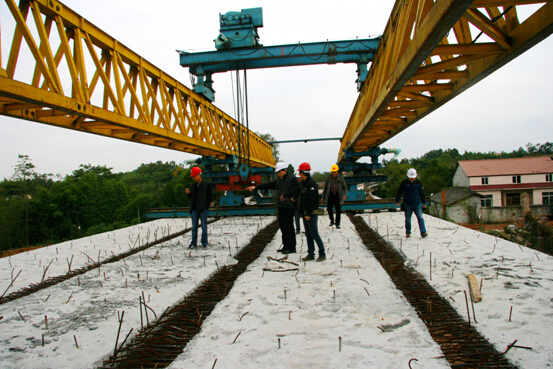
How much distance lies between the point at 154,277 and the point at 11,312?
1813 millimetres

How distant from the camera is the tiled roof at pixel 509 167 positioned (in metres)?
50.3

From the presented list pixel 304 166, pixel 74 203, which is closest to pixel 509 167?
pixel 304 166

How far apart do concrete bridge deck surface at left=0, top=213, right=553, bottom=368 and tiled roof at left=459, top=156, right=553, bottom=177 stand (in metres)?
51.4

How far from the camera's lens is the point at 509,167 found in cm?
5147

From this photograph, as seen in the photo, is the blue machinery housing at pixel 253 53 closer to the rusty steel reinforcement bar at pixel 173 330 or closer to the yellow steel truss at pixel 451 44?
the yellow steel truss at pixel 451 44

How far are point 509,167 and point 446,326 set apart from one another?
57698 mm

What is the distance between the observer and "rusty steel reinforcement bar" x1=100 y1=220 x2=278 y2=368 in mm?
3020

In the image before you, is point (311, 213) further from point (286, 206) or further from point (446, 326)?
point (446, 326)

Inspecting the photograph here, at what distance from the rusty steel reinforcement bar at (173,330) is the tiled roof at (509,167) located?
2132 inches

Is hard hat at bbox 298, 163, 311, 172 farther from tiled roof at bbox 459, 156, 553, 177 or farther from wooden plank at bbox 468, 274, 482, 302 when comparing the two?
tiled roof at bbox 459, 156, 553, 177

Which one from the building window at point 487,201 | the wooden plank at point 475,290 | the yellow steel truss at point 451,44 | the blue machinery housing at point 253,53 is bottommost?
the building window at point 487,201

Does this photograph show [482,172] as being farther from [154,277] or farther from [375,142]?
[154,277]

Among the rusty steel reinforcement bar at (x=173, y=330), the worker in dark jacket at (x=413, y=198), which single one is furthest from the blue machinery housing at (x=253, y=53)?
the rusty steel reinforcement bar at (x=173, y=330)

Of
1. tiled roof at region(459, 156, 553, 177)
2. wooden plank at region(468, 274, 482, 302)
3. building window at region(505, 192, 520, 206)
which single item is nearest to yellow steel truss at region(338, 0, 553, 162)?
wooden plank at region(468, 274, 482, 302)
